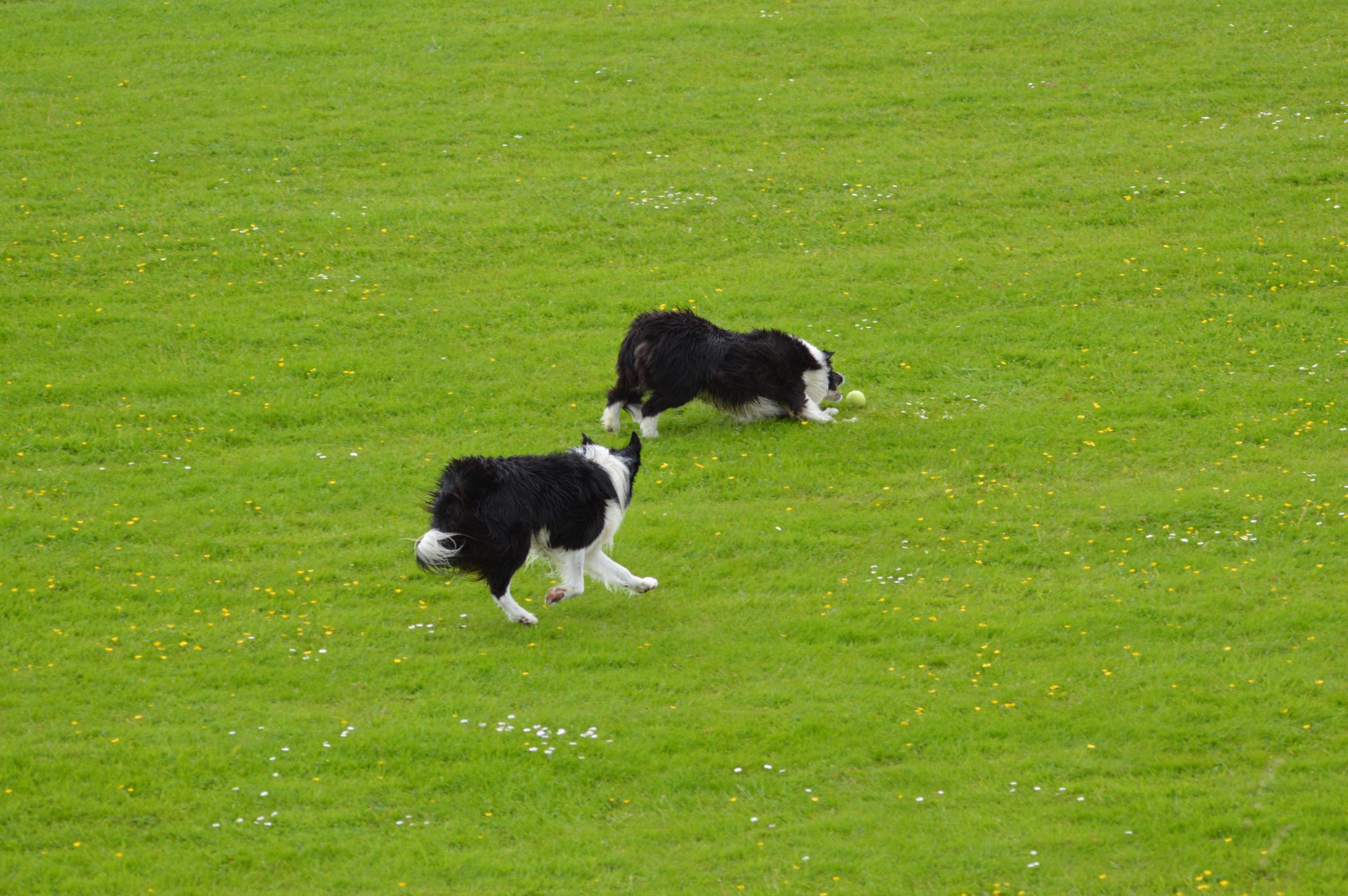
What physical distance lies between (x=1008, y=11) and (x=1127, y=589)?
24255 mm

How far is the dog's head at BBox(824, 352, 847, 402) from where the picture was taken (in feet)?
57.3

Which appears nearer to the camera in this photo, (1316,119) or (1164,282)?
(1164,282)

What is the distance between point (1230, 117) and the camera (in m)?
27.6

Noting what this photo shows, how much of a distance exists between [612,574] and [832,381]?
19.5 feet

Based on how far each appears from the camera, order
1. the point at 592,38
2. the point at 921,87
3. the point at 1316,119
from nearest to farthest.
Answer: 1. the point at 1316,119
2. the point at 921,87
3. the point at 592,38

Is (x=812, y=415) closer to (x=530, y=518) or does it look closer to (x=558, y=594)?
(x=558, y=594)

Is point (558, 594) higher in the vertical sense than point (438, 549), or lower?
lower

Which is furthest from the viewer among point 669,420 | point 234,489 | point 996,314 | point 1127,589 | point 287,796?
point 996,314

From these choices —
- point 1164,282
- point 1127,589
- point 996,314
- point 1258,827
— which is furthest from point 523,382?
point 1258,827

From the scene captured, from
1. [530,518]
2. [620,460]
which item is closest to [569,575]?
[530,518]

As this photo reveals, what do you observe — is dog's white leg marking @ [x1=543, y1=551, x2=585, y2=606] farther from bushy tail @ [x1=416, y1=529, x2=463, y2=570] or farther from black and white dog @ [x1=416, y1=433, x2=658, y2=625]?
bushy tail @ [x1=416, y1=529, x2=463, y2=570]

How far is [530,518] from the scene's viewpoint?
38.7 feet

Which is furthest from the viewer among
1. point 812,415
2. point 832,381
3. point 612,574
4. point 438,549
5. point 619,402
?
point 832,381

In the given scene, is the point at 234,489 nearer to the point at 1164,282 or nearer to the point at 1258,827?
the point at 1258,827
